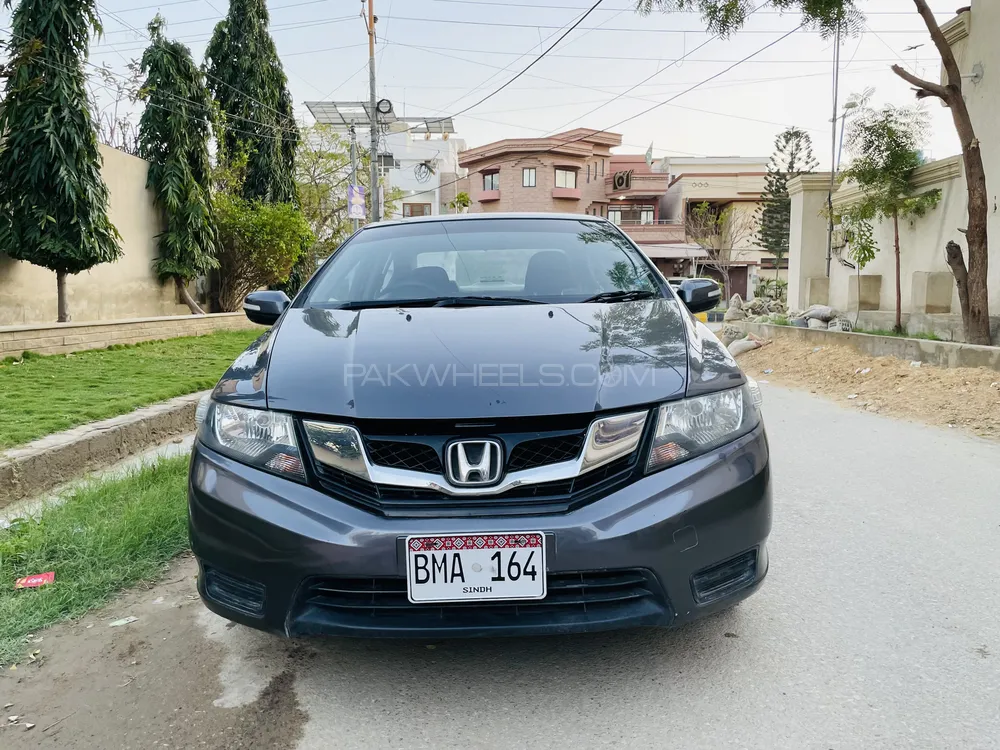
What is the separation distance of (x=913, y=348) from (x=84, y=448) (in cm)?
846

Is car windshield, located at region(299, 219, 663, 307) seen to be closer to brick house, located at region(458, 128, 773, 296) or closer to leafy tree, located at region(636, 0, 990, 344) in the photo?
leafy tree, located at region(636, 0, 990, 344)

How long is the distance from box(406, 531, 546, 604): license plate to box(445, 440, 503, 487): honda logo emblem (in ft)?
0.50

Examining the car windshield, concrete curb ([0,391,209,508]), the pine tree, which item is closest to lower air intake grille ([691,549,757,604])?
the car windshield

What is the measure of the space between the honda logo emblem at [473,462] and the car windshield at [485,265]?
107 centimetres

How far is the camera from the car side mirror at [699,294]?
136 inches

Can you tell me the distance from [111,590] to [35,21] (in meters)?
12.0

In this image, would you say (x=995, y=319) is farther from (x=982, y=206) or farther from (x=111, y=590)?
(x=111, y=590)

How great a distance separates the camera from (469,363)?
2309 mm

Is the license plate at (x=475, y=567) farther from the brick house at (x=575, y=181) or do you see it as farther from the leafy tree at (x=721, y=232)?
the brick house at (x=575, y=181)

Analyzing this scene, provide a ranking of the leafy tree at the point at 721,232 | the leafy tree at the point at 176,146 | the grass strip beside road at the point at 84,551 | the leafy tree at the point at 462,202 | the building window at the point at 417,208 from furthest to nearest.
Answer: the building window at the point at 417,208 < the leafy tree at the point at 462,202 < the leafy tree at the point at 721,232 < the leafy tree at the point at 176,146 < the grass strip beside road at the point at 84,551

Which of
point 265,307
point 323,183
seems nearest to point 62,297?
point 265,307

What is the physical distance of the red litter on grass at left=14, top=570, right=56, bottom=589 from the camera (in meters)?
3.02

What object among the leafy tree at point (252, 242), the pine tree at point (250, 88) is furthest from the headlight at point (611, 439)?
the pine tree at point (250, 88)

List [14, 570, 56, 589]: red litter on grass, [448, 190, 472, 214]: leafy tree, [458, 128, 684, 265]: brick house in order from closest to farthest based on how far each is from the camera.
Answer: [14, 570, 56, 589]: red litter on grass, [458, 128, 684, 265]: brick house, [448, 190, 472, 214]: leafy tree
